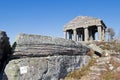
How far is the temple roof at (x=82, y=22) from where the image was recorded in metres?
43.0

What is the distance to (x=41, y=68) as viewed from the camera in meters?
16.5

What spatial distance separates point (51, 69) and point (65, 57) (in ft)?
6.38

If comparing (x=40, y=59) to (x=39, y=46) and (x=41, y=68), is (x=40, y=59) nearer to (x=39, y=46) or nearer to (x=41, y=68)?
(x=41, y=68)

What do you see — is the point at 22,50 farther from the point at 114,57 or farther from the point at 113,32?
the point at 113,32

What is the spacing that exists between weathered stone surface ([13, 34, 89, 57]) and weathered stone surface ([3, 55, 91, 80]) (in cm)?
51

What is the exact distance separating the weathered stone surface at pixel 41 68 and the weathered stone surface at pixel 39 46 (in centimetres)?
51

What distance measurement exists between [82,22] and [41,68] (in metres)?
28.9

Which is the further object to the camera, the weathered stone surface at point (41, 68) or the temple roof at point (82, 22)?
the temple roof at point (82, 22)

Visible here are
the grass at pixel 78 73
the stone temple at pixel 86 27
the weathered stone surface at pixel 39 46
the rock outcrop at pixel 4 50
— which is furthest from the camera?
the stone temple at pixel 86 27

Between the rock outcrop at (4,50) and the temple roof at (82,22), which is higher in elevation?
the temple roof at (82,22)

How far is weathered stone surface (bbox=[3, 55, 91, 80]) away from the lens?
1582 cm

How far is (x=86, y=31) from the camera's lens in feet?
143

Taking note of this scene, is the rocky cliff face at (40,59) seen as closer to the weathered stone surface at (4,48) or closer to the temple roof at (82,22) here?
the weathered stone surface at (4,48)

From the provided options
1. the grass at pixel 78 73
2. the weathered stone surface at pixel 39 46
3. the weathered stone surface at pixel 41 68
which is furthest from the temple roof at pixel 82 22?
the weathered stone surface at pixel 41 68
